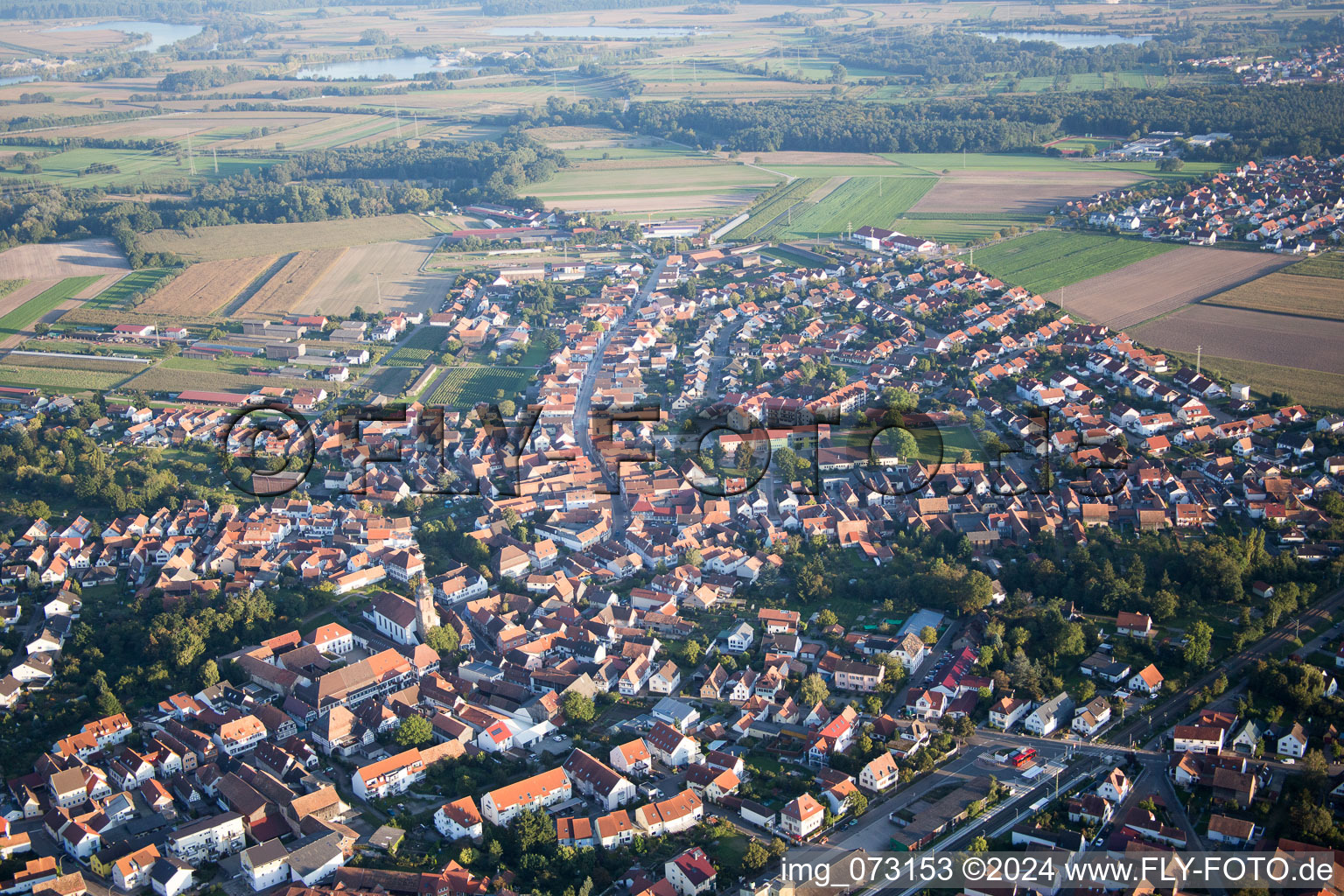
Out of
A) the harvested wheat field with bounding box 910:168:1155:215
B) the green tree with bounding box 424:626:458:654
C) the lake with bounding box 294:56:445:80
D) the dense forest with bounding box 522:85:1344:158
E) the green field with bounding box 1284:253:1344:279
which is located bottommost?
the green tree with bounding box 424:626:458:654

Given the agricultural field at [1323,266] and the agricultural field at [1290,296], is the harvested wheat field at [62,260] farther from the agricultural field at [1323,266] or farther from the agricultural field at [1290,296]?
the agricultural field at [1323,266]

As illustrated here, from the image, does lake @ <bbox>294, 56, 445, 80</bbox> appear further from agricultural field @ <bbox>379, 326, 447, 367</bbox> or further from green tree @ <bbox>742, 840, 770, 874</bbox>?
green tree @ <bbox>742, 840, 770, 874</bbox>

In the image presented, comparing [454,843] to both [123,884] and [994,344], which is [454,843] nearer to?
[123,884]

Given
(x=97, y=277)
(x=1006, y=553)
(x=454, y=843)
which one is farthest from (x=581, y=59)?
(x=454, y=843)

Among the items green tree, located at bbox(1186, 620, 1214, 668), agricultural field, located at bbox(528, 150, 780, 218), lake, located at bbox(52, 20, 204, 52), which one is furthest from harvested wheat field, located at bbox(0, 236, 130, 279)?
lake, located at bbox(52, 20, 204, 52)

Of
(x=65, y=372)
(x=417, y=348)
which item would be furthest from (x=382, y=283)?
(x=65, y=372)
